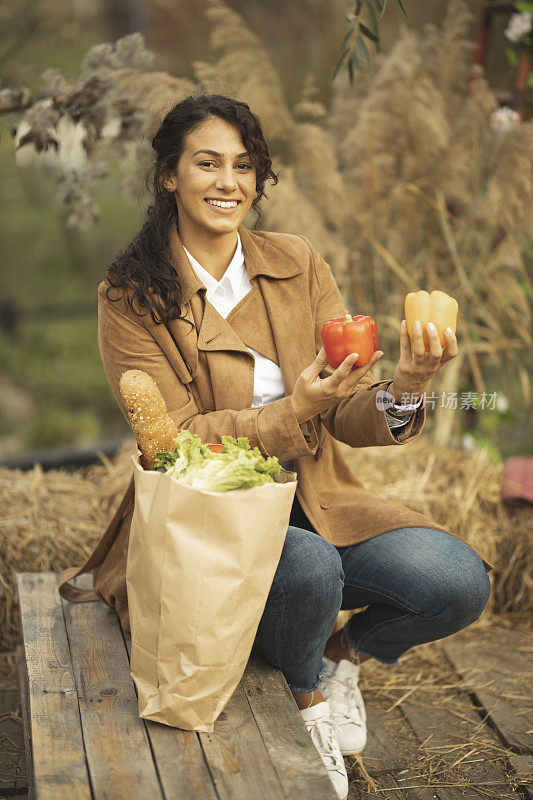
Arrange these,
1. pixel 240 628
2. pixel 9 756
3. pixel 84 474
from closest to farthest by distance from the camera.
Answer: pixel 240 628
pixel 9 756
pixel 84 474

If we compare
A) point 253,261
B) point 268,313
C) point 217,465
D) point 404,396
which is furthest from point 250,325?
point 217,465

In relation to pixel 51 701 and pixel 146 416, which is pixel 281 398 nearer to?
pixel 146 416

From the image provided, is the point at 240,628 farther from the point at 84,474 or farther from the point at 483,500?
the point at 84,474

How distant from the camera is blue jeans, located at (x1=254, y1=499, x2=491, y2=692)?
197 centimetres

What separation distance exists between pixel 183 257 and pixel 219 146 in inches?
11.0

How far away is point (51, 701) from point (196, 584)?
49cm

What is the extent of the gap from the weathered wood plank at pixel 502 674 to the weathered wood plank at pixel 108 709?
108 cm

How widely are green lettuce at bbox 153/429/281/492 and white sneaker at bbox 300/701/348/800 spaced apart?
65cm

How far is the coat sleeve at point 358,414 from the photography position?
2115 millimetres

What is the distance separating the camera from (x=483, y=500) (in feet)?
10.6

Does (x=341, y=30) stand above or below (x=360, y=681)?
→ above

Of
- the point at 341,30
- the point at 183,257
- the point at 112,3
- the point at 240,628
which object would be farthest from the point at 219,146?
the point at 112,3

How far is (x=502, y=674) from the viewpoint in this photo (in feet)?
9.03

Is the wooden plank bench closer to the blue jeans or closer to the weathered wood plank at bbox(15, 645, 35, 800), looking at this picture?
the weathered wood plank at bbox(15, 645, 35, 800)
